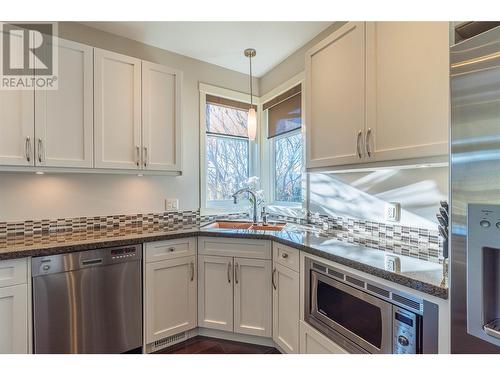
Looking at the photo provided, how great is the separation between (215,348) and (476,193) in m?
1.95

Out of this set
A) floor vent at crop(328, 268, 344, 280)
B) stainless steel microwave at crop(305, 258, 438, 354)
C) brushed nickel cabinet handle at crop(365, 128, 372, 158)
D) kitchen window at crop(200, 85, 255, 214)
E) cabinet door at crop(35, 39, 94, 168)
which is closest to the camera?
stainless steel microwave at crop(305, 258, 438, 354)

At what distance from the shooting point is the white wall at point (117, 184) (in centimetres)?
187

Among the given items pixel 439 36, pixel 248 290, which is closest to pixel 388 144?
pixel 439 36

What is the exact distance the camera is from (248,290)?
1929mm

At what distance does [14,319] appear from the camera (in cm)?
142

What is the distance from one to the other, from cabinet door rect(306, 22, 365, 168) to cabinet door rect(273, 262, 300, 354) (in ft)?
2.55

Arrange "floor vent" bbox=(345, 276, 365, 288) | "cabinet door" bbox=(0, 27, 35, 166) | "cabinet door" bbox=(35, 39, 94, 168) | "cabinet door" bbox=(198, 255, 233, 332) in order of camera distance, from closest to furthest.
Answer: "floor vent" bbox=(345, 276, 365, 288) → "cabinet door" bbox=(0, 27, 35, 166) → "cabinet door" bbox=(35, 39, 94, 168) → "cabinet door" bbox=(198, 255, 233, 332)

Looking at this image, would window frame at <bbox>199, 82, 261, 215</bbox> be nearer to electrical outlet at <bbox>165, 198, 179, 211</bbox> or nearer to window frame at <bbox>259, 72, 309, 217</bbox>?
window frame at <bbox>259, 72, 309, 217</bbox>

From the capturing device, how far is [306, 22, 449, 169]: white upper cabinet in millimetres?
1143

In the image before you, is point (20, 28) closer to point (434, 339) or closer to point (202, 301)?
point (202, 301)

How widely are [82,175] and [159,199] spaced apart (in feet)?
2.08

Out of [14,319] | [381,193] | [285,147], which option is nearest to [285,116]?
[285,147]

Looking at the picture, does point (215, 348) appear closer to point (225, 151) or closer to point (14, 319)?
point (14, 319)

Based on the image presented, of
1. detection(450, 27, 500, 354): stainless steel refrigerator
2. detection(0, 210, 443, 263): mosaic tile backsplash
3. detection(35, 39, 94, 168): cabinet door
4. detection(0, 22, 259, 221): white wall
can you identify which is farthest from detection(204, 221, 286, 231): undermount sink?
detection(450, 27, 500, 354): stainless steel refrigerator
